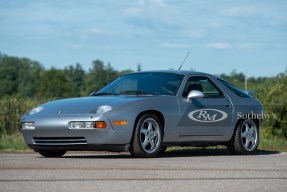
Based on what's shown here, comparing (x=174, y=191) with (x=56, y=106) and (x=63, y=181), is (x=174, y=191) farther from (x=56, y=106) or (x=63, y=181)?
(x=56, y=106)

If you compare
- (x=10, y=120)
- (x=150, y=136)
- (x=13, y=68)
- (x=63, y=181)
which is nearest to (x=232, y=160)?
(x=150, y=136)

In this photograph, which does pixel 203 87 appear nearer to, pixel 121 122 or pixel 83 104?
pixel 121 122

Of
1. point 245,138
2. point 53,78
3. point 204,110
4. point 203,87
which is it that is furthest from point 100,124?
point 53,78

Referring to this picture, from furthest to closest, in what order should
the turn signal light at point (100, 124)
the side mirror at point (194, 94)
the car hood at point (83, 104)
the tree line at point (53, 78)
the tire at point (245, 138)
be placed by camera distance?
the tree line at point (53, 78) → the tire at point (245, 138) → the side mirror at point (194, 94) → the car hood at point (83, 104) → the turn signal light at point (100, 124)

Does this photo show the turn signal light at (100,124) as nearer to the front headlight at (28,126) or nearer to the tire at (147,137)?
the tire at (147,137)

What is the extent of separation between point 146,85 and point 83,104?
1372 mm

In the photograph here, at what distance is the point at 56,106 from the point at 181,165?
266 centimetres

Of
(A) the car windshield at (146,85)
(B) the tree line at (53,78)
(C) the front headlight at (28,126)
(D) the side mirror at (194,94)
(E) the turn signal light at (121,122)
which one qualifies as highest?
(A) the car windshield at (146,85)

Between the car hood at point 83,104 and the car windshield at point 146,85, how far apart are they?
556 mm

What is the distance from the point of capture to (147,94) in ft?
42.3

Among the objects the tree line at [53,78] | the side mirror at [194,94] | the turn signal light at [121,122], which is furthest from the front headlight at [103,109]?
the tree line at [53,78]

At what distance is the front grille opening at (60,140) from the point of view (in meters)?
11.9

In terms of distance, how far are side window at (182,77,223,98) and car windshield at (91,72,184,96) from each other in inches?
7.2

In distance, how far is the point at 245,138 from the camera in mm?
13969
